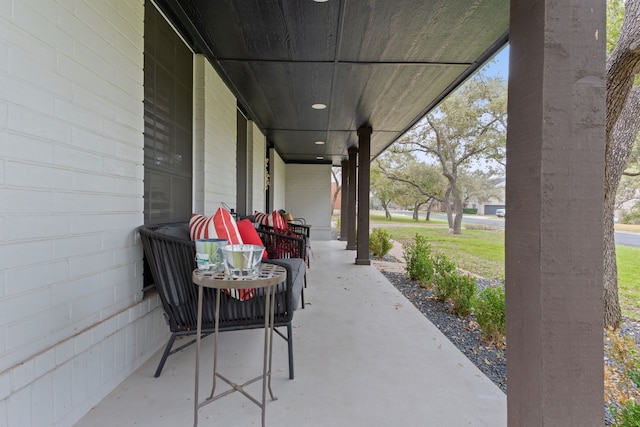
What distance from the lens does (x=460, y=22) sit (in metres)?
2.70

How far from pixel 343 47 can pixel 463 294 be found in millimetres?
2806

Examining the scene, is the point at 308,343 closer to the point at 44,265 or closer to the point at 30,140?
the point at 44,265

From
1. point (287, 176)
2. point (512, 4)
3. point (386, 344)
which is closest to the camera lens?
point (512, 4)

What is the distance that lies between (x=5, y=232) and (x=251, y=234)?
131 cm

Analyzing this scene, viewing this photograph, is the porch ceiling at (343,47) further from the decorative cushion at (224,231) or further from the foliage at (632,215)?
the foliage at (632,215)

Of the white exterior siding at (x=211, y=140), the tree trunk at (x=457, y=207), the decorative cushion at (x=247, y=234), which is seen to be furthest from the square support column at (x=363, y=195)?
the tree trunk at (x=457, y=207)

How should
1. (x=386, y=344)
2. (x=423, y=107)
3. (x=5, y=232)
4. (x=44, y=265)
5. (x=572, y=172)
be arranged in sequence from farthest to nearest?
(x=423, y=107)
(x=386, y=344)
(x=44, y=265)
(x=5, y=232)
(x=572, y=172)

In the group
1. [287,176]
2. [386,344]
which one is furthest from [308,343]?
[287,176]

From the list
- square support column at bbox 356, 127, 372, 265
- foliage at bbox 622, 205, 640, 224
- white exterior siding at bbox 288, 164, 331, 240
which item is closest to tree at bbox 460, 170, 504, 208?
foliage at bbox 622, 205, 640, 224

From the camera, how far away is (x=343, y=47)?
3129mm

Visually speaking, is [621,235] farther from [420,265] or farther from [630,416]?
[630,416]

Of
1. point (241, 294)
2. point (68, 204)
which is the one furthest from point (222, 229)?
point (68, 204)

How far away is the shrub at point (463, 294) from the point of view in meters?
3.51

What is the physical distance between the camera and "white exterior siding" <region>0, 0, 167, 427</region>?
48.3 inches
